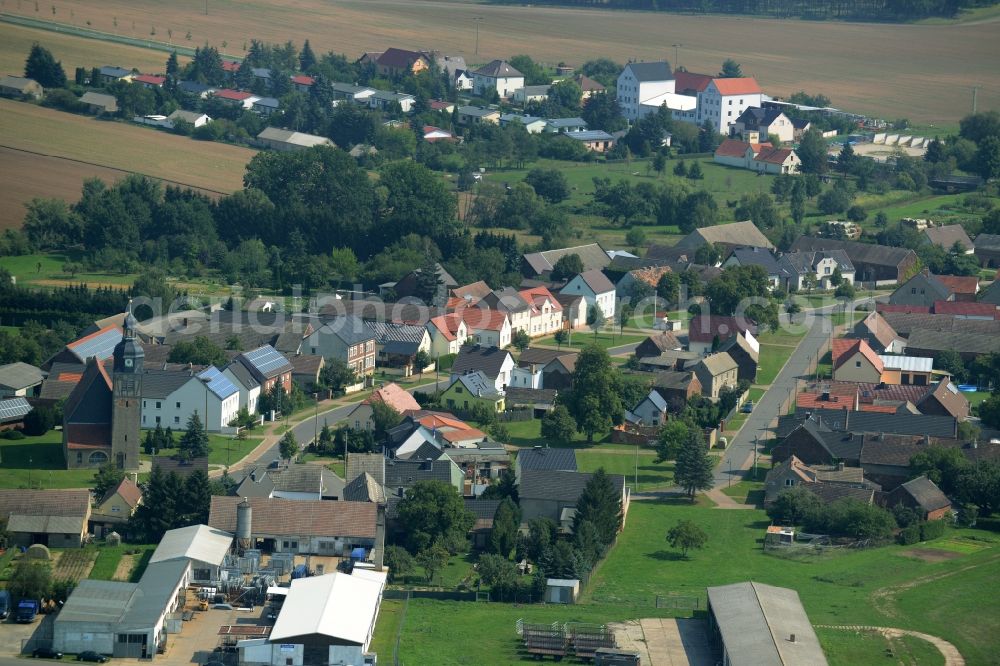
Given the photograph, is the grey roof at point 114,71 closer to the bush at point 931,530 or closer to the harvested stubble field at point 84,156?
the harvested stubble field at point 84,156

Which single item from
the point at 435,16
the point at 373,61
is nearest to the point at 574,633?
the point at 373,61

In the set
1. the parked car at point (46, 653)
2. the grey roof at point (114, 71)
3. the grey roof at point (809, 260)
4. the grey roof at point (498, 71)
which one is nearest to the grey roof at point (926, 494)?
the parked car at point (46, 653)

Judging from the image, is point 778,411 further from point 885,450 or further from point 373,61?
point 373,61

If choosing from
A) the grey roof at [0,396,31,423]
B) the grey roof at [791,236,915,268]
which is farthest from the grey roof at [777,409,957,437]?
the grey roof at [791,236,915,268]

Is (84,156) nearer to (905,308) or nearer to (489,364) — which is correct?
(489,364)

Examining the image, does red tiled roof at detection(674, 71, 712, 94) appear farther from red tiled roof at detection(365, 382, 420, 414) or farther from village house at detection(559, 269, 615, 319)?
red tiled roof at detection(365, 382, 420, 414)
